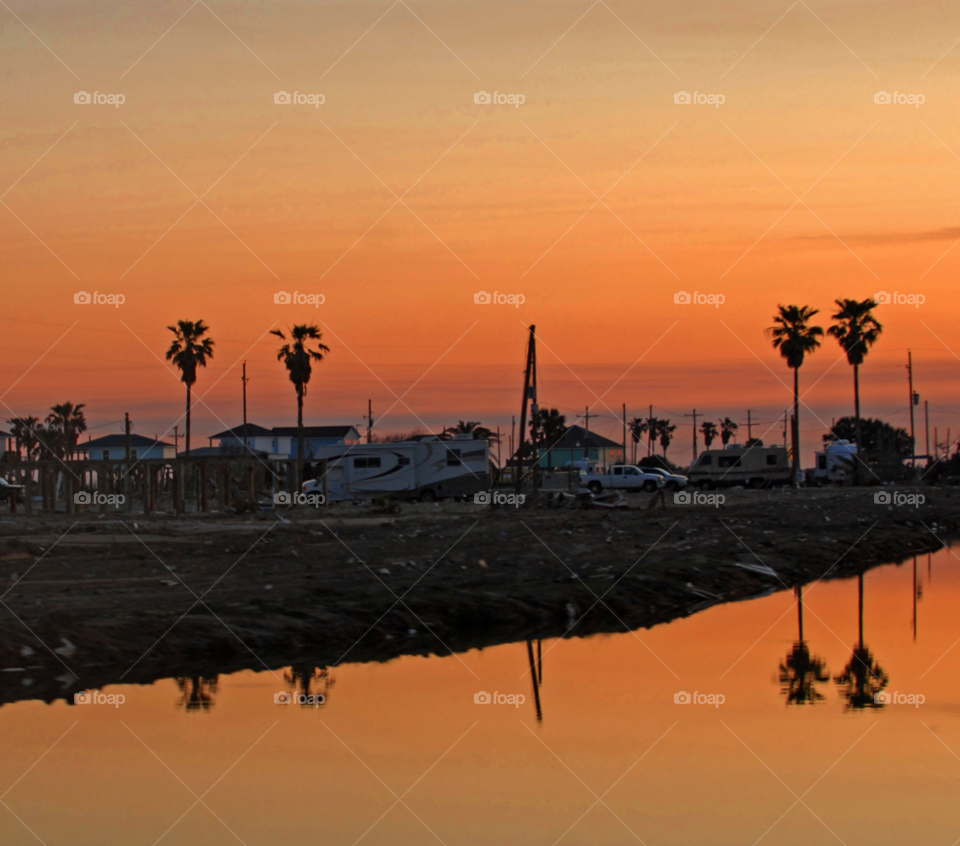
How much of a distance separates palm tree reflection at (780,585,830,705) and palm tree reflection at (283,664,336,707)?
5.03m

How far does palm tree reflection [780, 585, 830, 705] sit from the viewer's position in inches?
480

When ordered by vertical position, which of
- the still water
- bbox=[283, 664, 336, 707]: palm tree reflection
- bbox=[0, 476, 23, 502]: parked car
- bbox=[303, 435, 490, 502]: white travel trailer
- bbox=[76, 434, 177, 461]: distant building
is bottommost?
the still water

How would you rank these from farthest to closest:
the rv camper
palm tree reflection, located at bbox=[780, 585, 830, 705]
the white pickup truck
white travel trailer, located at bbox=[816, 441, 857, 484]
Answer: white travel trailer, located at bbox=[816, 441, 857, 484] → the rv camper → the white pickup truck → palm tree reflection, located at bbox=[780, 585, 830, 705]

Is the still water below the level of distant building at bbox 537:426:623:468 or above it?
below

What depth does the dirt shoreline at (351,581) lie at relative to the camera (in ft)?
47.3

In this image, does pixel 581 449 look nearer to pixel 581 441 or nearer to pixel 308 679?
pixel 581 441

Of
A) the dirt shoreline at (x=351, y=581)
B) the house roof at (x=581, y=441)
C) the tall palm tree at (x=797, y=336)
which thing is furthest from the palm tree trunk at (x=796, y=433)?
the house roof at (x=581, y=441)

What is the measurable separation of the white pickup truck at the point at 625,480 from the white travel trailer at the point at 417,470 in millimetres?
14875

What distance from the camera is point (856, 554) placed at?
30078 millimetres

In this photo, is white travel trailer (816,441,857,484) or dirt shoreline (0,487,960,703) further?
white travel trailer (816,441,857,484)

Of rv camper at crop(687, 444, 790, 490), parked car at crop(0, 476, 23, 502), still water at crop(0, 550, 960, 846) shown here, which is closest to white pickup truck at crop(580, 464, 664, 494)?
rv camper at crop(687, 444, 790, 490)

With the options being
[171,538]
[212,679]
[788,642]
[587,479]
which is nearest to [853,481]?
[587,479]

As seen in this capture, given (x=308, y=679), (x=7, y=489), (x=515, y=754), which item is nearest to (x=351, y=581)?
(x=308, y=679)

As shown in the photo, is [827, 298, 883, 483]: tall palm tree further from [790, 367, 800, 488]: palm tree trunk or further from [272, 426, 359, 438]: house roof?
[272, 426, 359, 438]: house roof
